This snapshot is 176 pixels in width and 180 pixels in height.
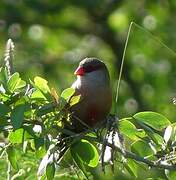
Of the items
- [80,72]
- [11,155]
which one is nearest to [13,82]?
[11,155]

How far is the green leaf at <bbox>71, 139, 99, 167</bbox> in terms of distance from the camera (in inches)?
127

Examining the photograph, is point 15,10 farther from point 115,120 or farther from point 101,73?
point 115,120

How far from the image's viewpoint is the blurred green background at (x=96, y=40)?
9.60 m

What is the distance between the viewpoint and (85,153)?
128 inches

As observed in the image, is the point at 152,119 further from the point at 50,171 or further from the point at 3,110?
the point at 3,110

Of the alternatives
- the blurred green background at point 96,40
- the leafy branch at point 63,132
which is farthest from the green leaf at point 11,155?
the blurred green background at point 96,40

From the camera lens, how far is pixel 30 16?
416 inches

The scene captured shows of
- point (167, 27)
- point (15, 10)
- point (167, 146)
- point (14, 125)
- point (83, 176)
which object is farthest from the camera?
point (15, 10)

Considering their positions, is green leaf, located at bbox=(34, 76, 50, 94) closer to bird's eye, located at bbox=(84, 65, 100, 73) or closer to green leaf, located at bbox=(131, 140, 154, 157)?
green leaf, located at bbox=(131, 140, 154, 157)

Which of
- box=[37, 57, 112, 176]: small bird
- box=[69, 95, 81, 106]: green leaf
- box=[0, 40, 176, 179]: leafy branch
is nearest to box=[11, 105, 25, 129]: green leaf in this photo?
box=[0, 40, 176, 179]: leafy branch

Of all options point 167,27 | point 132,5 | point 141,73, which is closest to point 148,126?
point 167,27

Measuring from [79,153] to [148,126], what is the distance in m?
0.31

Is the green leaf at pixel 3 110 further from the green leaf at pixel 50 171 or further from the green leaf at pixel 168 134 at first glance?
the green leaf at pixel 168 134

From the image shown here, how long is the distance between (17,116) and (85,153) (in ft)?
1.42
